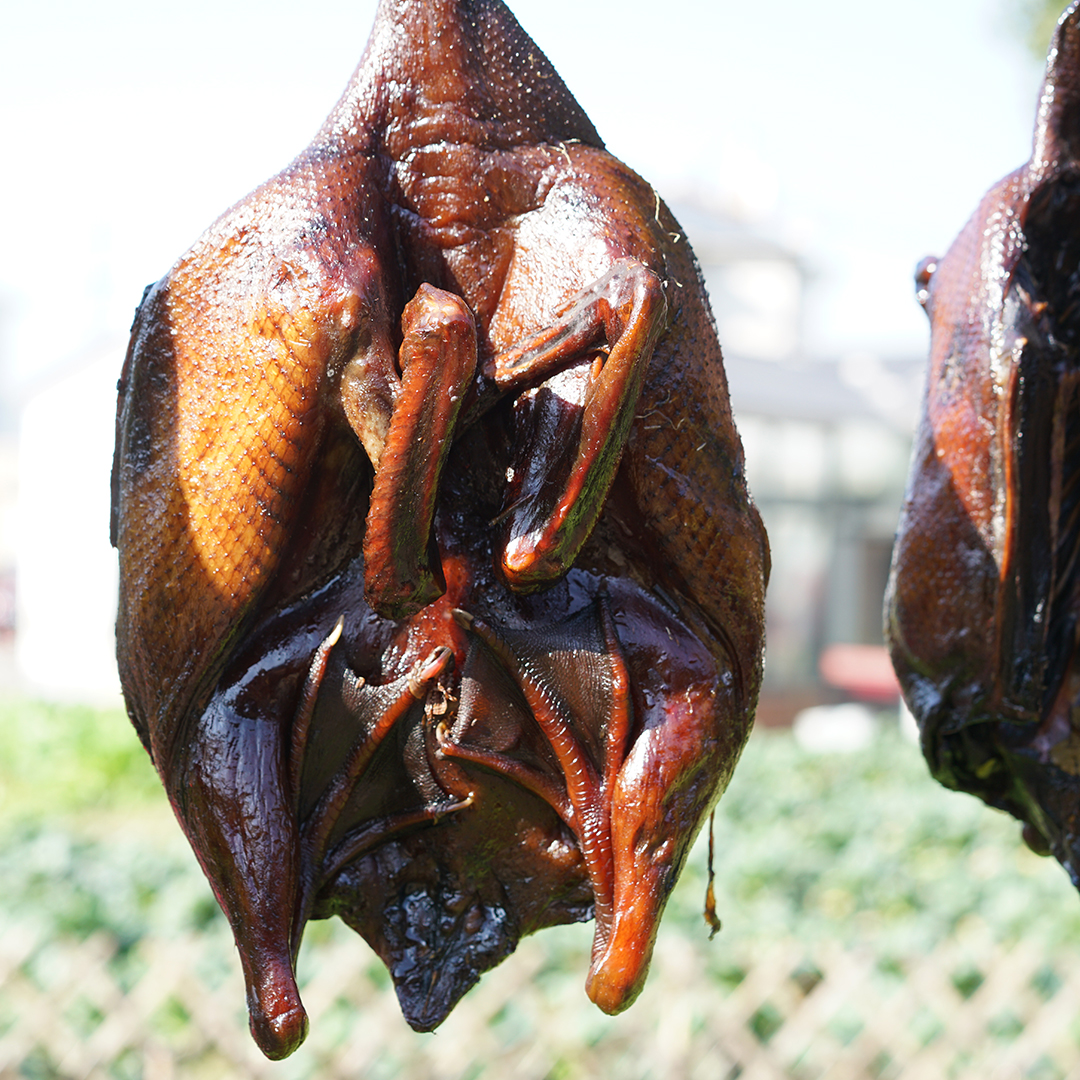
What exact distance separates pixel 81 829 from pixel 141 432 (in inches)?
346

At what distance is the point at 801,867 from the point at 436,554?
594 cm

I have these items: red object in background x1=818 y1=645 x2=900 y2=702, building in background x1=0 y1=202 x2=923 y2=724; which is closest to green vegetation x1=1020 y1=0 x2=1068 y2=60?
building in background x1=0 y1=202 x2=923 y2=724

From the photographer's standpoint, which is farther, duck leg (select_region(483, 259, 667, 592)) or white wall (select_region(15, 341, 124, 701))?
white wall (select_region(15, 341, 124, 701))

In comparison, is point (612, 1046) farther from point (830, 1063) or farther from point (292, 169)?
point (292, 169)

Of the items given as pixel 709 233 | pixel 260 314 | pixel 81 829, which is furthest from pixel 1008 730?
pixel 709 233

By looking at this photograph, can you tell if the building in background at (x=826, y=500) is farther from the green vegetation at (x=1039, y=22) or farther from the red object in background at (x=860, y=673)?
the green vegetation at (x=1039, y=22)

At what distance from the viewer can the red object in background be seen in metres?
16.0

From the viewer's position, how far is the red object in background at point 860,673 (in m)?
16.0

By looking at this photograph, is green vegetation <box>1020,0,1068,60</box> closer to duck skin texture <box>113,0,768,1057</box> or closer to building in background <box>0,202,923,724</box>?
building in background <box>0,202,923,724</box>

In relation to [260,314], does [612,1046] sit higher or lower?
lower

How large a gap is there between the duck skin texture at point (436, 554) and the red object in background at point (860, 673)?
15.0 meters

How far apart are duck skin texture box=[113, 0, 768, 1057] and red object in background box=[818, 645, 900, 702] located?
15018 mm

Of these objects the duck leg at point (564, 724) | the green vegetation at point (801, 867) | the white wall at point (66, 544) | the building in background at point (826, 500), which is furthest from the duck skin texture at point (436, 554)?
the white wall at point (66, 544)

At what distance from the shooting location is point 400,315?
1197mm
